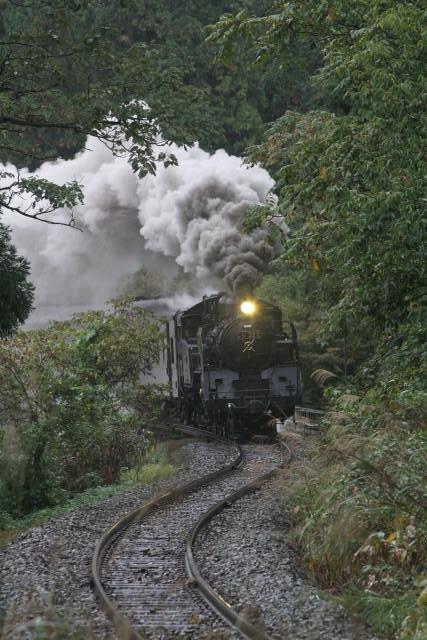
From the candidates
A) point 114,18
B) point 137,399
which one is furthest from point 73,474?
point 114,18

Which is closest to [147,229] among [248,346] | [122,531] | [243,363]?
[243,363]

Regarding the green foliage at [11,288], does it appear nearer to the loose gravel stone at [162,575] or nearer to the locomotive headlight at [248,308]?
the loose gravel stone at [162,575]

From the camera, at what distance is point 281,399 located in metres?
21.0

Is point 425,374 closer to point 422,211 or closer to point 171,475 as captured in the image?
point 422,211

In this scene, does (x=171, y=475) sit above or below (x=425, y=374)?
below

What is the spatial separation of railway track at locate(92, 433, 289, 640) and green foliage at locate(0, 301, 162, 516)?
2.22 meters

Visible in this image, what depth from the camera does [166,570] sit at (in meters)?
9.07

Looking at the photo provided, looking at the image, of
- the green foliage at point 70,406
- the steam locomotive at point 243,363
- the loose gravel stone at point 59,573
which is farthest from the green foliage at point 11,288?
the steam locomotive at point 243,363

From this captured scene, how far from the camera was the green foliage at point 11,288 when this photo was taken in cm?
1206

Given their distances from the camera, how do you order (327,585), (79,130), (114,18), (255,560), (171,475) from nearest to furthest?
(327,585) → (255,560) → (79,130) → (171,475) → (114,18)

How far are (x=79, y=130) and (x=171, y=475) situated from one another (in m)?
6.56

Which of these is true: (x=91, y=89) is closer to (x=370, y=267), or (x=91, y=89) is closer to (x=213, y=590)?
(x=370, y=267)

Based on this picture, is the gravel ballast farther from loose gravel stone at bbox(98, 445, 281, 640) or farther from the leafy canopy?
the leafy canopy

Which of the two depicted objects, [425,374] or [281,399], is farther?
[281,399]
